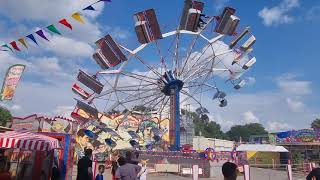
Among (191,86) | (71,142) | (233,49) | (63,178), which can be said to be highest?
(233,49)

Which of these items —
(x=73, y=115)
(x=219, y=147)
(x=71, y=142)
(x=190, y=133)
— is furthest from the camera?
(x=219, y=147)

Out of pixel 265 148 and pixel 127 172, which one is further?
pixel 265 148

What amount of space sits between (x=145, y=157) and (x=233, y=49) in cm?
1392

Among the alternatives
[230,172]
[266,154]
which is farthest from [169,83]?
[230,172]

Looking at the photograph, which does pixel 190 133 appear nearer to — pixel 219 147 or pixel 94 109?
pixel 219 147

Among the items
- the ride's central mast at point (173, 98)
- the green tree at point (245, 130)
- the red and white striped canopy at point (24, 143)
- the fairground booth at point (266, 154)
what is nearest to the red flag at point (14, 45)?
the red and white striped canopy at point (24, 143)

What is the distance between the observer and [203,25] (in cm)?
3089

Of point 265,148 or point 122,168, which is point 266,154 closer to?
point 265,148

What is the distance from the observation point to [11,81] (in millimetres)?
19750

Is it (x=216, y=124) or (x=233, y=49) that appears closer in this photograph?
(x=233, y=49)

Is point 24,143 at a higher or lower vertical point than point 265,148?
lower

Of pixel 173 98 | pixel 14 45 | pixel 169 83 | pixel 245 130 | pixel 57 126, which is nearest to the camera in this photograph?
pixel 14 45

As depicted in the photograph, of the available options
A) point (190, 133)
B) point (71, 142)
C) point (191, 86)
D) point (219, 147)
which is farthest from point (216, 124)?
point (71, 142)

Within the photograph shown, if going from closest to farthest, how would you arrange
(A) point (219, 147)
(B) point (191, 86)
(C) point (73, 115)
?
(C) point (73, 115)
(B) point (191, 86)
(A) point (219, 147)
